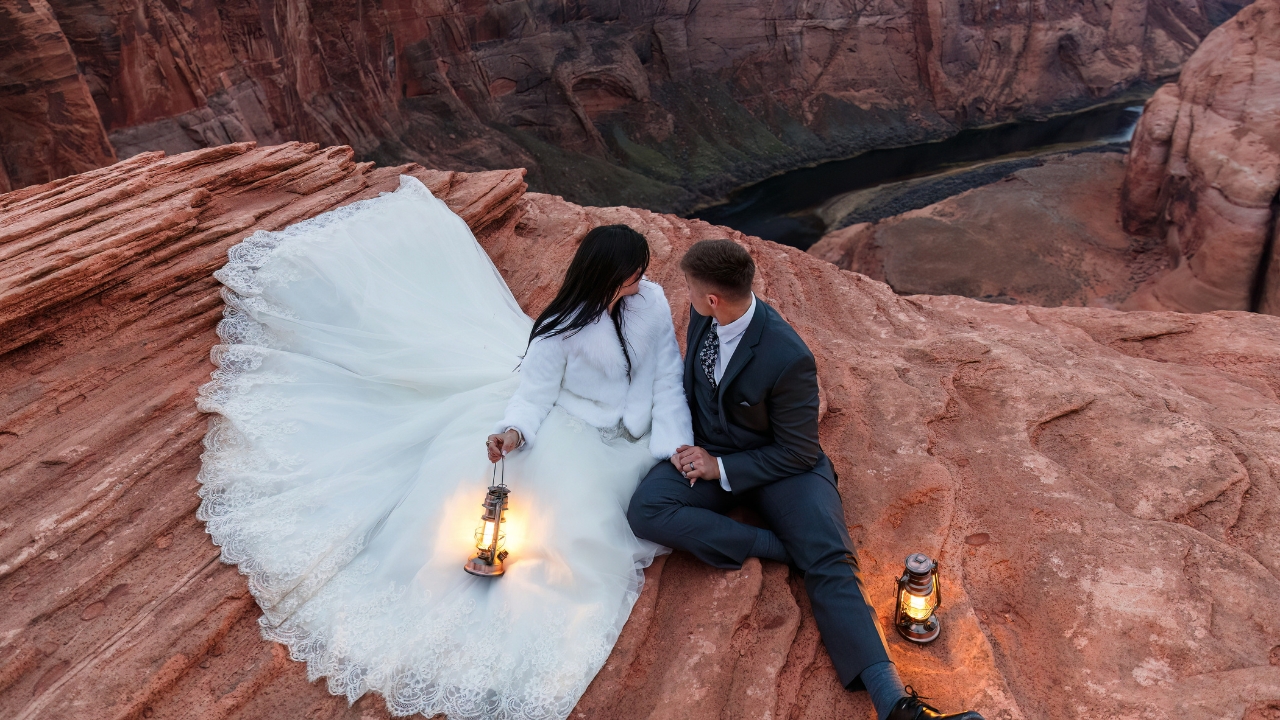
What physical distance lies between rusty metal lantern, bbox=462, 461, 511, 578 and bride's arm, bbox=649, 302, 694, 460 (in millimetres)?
771

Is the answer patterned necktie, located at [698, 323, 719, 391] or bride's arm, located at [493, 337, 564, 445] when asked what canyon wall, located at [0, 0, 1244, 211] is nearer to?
bride's arm, located at [493, 337, 564, 445]

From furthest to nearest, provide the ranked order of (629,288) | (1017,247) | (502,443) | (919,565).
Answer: (1017,247)
(629,288)
(502,443)
(919,565)

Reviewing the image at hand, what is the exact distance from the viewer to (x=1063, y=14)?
38000mm

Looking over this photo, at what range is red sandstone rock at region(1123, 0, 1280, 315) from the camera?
15.6 meters

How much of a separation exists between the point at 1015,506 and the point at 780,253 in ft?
15.4

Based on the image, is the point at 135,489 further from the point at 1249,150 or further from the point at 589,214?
the point at 1249,150

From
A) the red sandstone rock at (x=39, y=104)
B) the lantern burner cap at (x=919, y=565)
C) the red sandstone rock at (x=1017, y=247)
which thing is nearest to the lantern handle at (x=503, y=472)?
the lantern burner cap at (x=919, y=565)

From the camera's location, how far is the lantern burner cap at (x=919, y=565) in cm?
284

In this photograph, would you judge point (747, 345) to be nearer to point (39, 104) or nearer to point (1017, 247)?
point (39, 104)

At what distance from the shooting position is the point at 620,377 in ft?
11.7

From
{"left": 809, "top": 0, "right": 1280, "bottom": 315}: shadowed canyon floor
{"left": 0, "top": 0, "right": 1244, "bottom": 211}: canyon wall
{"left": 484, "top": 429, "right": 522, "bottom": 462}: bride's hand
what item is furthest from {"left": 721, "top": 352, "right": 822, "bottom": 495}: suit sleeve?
{"left": 809, "top": 0, "right": 1280, "bottom": 315}: shadowed canyon floor

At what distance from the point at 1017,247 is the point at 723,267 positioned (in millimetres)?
19309

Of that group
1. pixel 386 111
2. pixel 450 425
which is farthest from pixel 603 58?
pixel 450 425

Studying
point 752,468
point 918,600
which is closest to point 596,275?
point 752,468
